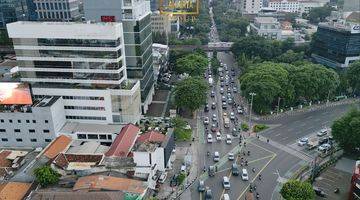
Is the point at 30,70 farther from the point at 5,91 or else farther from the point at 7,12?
the point at 7,12

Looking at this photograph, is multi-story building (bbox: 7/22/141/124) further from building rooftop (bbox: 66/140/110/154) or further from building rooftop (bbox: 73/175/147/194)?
building rooftop (bbox: 73/175/147/194)

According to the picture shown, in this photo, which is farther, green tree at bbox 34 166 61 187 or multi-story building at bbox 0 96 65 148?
multi-story building at bbox 0 96 65 148

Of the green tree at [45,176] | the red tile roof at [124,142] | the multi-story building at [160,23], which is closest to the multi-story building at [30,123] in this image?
the red tile roof at [124,142]

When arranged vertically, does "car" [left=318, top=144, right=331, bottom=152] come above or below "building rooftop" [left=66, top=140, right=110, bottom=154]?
below

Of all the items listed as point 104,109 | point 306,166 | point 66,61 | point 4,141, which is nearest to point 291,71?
point 306,166

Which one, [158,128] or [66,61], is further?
[158,128]

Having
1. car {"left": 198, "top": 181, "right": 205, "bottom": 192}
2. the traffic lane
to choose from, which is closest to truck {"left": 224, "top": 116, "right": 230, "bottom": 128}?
the traffic lane
